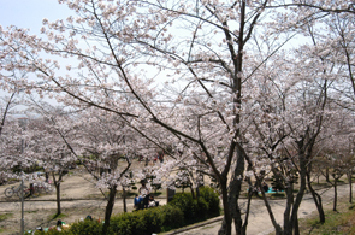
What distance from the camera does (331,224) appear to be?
9.97 m

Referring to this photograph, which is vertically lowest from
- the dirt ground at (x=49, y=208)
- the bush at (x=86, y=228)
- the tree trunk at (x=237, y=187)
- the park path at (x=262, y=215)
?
the park path at (x=262, y=215)

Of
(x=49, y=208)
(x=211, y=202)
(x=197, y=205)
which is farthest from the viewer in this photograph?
(x=49, y=208)

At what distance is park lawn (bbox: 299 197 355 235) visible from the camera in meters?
8.84

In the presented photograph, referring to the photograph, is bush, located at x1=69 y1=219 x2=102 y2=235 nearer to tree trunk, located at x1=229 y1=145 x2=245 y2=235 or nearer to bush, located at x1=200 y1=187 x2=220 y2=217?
tree trunk, located at x1=229 y1=145 x2=245 y2=235

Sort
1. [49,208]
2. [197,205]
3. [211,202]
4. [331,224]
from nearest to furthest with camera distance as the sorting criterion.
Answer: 1. [331,224]
2. [197,205]
3. [211,202]
4. [49,208]

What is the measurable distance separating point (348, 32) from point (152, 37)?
4319mm

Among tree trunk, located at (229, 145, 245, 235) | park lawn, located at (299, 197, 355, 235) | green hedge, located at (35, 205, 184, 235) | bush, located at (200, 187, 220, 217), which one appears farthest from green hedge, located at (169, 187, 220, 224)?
tree trunk, located at (229, 145, 245, 235)

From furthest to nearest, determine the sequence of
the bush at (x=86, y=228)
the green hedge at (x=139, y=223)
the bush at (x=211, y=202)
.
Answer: the bush at (x=211, y=202), the green hedge at (x=139, y=223), the bush at (x=86, y=228)

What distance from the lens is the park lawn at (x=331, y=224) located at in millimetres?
8836

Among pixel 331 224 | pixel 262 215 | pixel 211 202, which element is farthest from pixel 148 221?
pixel 331 224

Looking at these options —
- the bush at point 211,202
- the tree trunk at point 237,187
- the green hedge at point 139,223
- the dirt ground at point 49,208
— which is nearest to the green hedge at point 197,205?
the bush at point 211,202

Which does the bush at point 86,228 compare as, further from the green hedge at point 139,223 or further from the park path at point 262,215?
the park path at point 262,215

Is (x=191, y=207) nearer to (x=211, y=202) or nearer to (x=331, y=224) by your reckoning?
(x=211, y=202)

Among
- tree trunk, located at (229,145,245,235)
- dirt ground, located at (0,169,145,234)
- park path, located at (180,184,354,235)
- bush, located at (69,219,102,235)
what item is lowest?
park path, located at (180,184,354,235)
